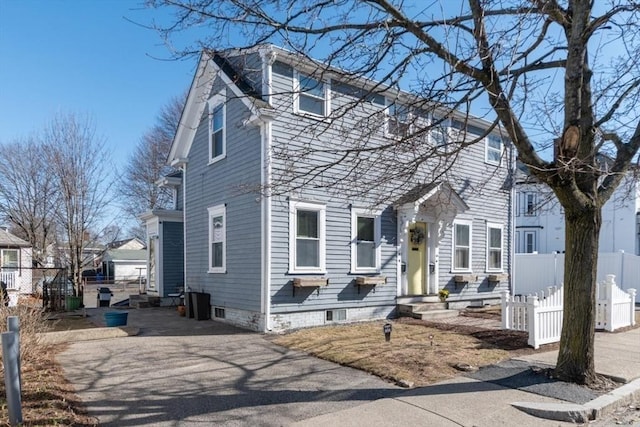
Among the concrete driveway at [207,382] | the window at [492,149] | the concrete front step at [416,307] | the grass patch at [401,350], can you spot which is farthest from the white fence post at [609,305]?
the concrete driveway at [207,382]

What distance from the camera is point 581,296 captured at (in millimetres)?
6328

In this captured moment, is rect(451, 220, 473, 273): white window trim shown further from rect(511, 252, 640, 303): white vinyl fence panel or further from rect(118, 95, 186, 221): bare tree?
rect(118, 95, 186, 221): bare tree

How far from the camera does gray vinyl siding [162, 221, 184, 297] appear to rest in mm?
15609

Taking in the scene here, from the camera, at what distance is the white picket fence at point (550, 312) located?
28.1ft

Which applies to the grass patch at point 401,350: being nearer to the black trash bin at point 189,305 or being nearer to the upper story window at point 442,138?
the upper story window at point 442,138

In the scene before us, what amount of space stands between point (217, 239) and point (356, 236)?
393cm

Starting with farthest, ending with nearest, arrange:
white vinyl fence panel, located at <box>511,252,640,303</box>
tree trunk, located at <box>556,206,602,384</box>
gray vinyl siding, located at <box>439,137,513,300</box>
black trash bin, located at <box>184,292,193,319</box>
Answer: white vinyl fence panel, located at <box>511,252,640,303</box> < gray vinyl siding, located at <box>439,137,513,300</box> < black trash bin, located at <box>184,292,193,319</box> < tree trunk, located at <box>556,206,602,384</box>

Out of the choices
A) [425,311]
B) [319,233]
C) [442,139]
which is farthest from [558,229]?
[442,139]

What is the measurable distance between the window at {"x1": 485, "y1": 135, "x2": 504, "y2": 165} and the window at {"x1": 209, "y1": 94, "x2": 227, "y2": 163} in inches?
365

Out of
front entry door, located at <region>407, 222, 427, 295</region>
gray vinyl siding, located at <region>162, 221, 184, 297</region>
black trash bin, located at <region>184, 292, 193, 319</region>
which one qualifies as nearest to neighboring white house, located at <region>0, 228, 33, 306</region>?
gray vinyl siding, located at <region>162, 221, 184, 297</region>

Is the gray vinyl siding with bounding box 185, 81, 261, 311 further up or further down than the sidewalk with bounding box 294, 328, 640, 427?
further up

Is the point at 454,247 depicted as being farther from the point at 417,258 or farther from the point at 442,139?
the point at 442,139

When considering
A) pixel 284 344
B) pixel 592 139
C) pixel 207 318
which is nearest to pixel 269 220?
pixel 284 344

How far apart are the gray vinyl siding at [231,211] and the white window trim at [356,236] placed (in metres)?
2.73
